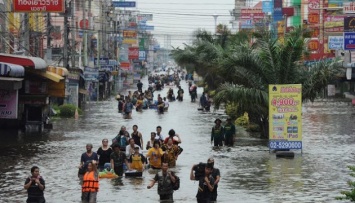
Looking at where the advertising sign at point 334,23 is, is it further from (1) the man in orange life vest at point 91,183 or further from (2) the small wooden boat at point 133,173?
(1) the man in orange life vest at point 91,183

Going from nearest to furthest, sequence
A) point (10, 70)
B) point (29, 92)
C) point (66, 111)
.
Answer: point (10, 70)
point (29, 92)
point (66, 111)

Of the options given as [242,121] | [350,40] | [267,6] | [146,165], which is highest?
[267,6]

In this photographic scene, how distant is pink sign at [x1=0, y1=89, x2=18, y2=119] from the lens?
36.0 meters

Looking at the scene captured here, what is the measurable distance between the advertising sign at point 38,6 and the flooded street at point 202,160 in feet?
17.5

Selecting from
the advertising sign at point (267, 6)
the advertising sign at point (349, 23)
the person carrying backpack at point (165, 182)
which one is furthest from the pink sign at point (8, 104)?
the advertising sign at point (267, 6)

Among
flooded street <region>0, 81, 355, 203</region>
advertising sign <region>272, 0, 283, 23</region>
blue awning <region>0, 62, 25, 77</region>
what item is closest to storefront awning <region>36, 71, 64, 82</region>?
flooded street <region>0, 81, 355, 203</region>

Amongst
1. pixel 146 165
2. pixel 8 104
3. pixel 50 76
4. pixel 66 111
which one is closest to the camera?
pixel 146 165

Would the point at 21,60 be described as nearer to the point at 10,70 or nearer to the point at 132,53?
the point at 10,70

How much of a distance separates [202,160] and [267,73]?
322 inches

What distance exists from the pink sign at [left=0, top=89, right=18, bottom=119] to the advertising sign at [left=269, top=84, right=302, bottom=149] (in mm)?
10060

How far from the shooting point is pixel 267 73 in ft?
124

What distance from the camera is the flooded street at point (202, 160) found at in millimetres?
22703

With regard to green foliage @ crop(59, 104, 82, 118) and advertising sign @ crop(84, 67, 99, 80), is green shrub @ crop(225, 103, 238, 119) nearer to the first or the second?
green foliage @ crop(59, 104, 82, 118)

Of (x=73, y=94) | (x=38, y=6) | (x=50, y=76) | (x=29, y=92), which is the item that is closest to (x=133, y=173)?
(x=50, y=76)
